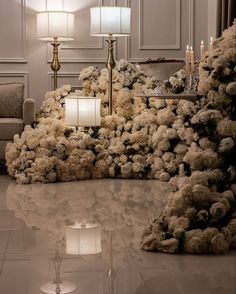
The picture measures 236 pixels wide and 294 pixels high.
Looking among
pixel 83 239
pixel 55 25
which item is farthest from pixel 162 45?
pixel 83 239

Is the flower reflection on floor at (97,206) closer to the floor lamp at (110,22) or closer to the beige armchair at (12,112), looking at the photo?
the beige armchair at (12,112)

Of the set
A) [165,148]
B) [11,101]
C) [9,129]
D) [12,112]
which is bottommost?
[165,148]

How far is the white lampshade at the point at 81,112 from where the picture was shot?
238 inches

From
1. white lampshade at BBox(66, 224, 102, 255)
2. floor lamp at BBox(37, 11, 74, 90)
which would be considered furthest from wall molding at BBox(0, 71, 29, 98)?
white lampshade at BBox(66, 224, 102, 255)

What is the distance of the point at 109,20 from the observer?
20.9 feet

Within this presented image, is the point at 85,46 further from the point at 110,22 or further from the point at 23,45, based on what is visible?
the point at 110,22

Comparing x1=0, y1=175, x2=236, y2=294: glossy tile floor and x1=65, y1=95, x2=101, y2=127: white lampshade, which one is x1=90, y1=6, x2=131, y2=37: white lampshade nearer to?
x1=65, y1=95, x2=101, y2=127: white lampshade

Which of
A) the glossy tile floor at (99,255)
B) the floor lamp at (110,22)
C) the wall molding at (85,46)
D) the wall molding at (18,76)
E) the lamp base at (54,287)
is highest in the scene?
the floor lamp at (110,22)

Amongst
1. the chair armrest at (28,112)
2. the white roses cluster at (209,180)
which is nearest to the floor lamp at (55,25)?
the chair armrest at (28,112)

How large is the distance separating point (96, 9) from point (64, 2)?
3.40ft

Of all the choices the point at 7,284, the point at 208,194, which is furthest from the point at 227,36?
the point at 7,284

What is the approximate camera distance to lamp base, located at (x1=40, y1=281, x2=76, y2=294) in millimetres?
2695

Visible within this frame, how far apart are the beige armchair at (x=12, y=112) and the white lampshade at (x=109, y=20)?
96cm

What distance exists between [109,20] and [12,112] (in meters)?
1.40
